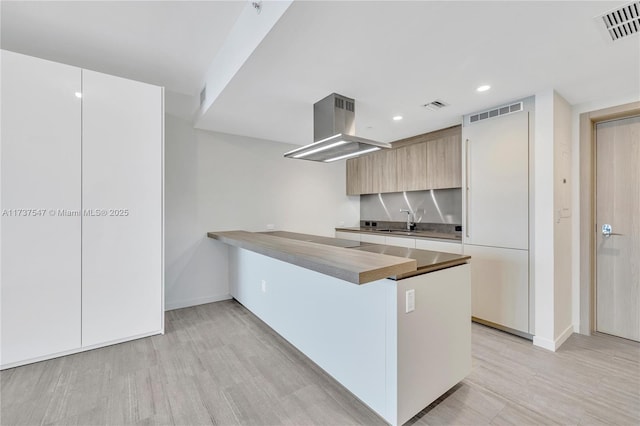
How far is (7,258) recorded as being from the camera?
7.32 feet

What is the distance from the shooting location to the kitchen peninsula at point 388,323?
1.57 metres

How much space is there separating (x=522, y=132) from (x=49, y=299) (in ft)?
15.3

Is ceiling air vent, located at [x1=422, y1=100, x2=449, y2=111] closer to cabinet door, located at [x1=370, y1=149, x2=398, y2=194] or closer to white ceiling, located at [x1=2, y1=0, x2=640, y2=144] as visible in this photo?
white ceiling, located at [x1=2, y1=0, x2=640, y2=144]

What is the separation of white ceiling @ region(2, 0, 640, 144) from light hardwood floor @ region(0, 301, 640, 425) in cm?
240

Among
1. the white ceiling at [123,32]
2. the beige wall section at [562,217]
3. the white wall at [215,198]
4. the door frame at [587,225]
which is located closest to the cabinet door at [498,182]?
the beige wall section at [562,217]

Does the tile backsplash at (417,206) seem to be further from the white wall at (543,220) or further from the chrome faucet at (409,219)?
the white wall at (543,220)

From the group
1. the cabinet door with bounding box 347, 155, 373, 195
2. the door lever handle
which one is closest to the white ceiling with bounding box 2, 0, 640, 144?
the door lever handle

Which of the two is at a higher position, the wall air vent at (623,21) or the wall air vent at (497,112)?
the wall air vent at (623,21)

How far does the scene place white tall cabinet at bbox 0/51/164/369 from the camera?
Result: 2256mm

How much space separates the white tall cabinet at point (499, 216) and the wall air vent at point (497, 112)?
4 cm

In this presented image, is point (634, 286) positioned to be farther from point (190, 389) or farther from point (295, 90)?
point (190, 389)

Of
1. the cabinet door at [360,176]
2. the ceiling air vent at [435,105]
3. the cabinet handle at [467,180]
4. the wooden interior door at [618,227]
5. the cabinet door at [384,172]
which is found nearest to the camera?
the wooden interior door at [618,227]

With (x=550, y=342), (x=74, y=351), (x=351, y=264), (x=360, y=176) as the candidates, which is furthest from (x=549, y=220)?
(x=74, y=351)

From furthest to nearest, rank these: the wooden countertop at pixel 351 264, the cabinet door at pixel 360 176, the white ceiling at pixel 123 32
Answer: the cabinet door at pixel 360 176, the white ceiling at pixel 123 32, the wooden countertop at pixel 351 264
